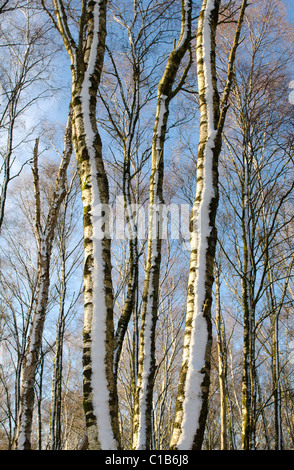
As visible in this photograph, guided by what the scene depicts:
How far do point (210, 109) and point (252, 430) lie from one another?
145 inches

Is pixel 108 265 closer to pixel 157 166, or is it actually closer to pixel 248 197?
pixel 157 166

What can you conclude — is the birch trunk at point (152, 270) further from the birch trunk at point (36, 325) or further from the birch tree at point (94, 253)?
the birch trunk at point (36, 325)

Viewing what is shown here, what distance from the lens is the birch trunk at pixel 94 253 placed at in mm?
1897

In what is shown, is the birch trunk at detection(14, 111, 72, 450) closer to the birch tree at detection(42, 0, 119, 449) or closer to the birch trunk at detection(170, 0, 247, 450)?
the birch tree at detection(42, 0, 119, 449)

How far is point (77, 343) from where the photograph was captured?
1490 centimetres

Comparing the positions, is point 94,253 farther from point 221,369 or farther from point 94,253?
point 221,369

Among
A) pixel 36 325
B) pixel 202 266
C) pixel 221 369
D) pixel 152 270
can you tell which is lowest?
pixel 221 369

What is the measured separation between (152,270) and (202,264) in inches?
55.2

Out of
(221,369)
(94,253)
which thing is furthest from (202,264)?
(221,369)

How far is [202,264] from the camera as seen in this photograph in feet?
7.20

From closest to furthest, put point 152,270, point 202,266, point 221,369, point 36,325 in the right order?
point 202,266, point 152,270, point 36,325, point 221,369

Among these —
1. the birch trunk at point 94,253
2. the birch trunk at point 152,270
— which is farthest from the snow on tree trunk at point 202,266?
the birch trunk at point 152,270

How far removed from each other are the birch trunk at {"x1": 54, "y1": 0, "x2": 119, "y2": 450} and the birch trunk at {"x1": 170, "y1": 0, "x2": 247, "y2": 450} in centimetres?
40

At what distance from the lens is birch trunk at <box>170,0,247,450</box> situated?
1.87 m
